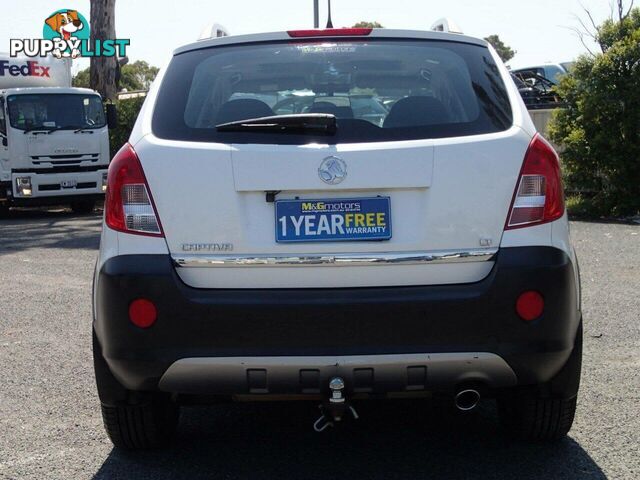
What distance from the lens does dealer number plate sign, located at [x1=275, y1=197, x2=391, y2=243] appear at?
361 centimetres

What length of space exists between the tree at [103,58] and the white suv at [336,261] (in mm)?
21372

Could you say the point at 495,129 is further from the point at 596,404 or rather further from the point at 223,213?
the point at 596,404

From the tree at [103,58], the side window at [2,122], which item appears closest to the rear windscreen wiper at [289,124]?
A: the side window at [2,122]

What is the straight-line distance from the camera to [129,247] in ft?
12.1

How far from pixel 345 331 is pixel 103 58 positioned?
2212 centimetres

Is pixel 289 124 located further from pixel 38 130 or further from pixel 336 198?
pixel 38 130

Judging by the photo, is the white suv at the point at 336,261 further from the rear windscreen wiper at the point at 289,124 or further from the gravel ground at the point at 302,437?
Result: the gravel ground at the point at 302,437

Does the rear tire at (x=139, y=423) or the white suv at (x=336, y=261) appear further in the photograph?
the rear tire at (x=139, y=423)

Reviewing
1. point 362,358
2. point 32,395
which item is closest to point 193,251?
point 362,358

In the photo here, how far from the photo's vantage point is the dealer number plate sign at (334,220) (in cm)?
361

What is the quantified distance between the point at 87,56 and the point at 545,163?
22060 millimetres

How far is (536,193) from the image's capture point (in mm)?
3693

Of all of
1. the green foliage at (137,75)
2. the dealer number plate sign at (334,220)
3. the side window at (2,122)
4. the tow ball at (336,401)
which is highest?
the dealer number plate sign at (334,220)

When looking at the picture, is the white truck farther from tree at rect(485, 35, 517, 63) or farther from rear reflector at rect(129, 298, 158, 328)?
tree at rect(485, 35, 517, 63)
